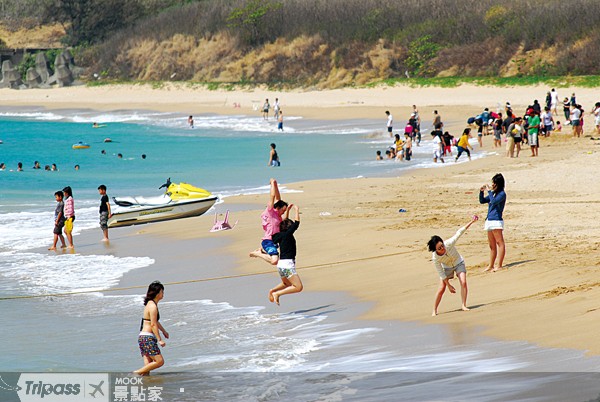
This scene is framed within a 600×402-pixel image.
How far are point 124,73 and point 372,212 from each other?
235 ft

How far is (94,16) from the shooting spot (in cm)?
10056

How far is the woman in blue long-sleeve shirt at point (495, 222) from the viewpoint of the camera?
14984mm

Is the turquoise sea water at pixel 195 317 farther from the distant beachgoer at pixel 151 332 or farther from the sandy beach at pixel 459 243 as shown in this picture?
the sandy beach at pixel 459 243

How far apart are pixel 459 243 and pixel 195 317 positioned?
5.28 meters

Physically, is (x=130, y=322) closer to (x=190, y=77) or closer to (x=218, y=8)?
(x=190, y=77)

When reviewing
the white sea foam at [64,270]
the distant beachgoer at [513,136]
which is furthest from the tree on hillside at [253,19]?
the white sea foam at [64,270]

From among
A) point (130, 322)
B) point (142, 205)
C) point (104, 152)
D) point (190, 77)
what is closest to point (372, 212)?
point (142, 205)

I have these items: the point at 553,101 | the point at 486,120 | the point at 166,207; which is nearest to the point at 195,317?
the point at 166,207

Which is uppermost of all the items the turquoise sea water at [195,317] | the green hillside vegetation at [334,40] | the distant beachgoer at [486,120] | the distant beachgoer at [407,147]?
the green hillside vegetation at [334,40]

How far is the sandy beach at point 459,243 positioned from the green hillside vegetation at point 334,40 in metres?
32.6

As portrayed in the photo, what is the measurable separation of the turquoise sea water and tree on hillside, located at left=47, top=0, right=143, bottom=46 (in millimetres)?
57980

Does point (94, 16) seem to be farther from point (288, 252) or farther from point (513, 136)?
point (288, 252)

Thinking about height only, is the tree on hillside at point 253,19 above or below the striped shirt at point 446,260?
above

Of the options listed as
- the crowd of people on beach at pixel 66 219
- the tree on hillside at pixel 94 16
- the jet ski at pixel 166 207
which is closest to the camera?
the crowd of people on beach at pixel 66 219
